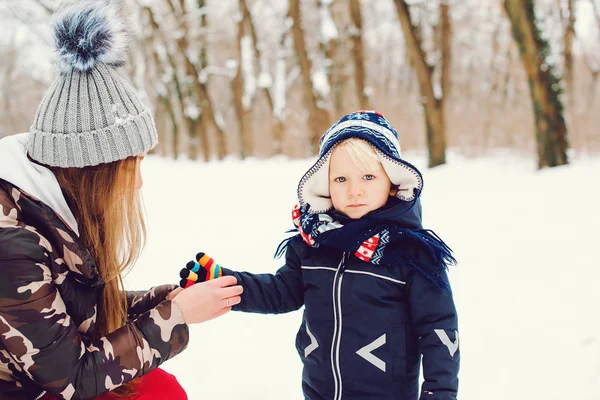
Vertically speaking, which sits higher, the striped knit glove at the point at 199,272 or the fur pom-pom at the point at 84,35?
the fur pom-pom at the point at 84,35

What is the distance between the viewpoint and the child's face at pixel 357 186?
176cm

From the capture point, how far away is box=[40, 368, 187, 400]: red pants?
168 centimetres

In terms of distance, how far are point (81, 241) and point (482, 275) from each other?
303 cm

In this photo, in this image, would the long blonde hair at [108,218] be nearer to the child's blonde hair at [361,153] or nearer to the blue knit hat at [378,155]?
the blue knit hat at [378,155]

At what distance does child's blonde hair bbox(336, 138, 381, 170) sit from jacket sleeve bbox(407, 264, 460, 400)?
1.36ft

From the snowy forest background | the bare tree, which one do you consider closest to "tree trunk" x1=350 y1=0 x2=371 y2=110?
the snowy forest background

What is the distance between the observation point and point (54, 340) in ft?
4.45

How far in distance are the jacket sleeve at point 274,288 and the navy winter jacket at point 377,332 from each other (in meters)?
0.17

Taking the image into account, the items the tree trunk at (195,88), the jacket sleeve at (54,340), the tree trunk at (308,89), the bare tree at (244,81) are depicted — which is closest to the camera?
the jacket sleeve at (54,340)

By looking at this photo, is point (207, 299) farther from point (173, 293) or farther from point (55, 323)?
point (55, 323)

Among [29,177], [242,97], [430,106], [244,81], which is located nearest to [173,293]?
[29,177]

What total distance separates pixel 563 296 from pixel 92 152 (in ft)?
9.97

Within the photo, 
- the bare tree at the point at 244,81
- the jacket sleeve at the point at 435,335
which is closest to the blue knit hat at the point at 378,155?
the jacket sleeve at the point at 435,335

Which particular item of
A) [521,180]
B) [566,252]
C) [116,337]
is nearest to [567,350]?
[566,252]
